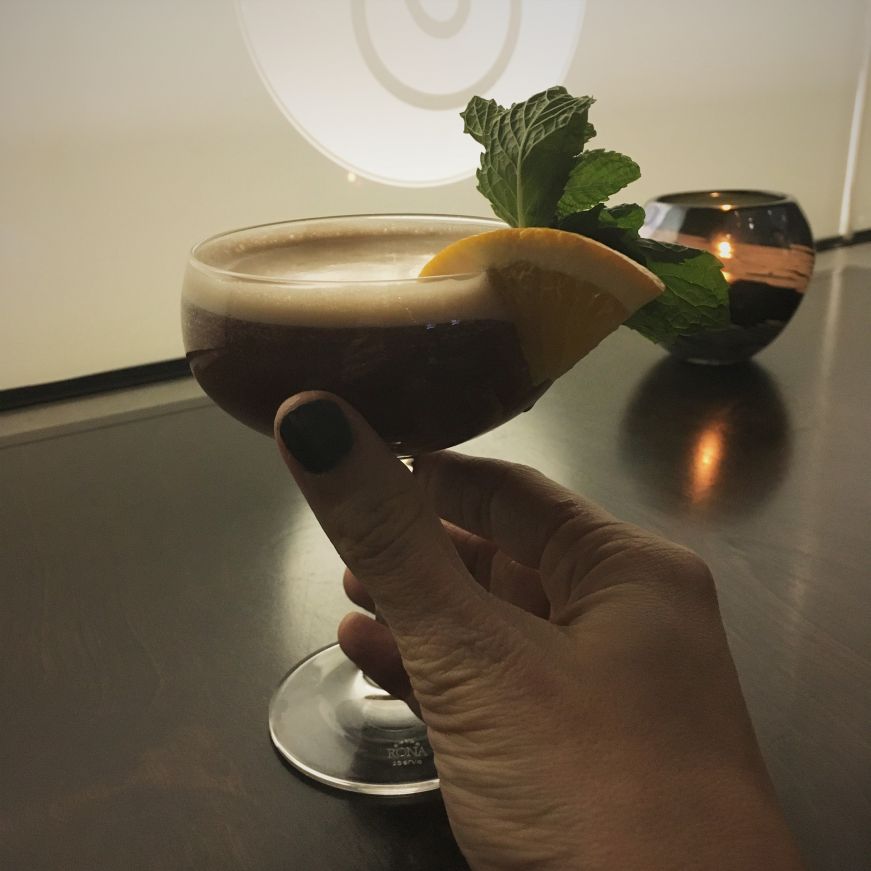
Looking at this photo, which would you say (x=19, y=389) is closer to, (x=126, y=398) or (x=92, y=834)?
(x=126, y=398)

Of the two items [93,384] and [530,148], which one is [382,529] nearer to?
[530,148]

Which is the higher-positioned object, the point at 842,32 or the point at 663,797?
the point at 842,32

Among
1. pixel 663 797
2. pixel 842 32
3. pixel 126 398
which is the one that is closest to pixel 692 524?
pixel 663 797

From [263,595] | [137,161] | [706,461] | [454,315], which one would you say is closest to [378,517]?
[454,315]

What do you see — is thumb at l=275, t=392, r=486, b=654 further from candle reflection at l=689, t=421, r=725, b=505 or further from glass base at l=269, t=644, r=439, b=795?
candle reflection at l=689, t=421, r=725, b=505

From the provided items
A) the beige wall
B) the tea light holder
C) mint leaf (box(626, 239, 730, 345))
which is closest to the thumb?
mint leaf (box(626, 239, 730, 345))

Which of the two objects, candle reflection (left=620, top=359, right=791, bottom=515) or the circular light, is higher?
the circular light

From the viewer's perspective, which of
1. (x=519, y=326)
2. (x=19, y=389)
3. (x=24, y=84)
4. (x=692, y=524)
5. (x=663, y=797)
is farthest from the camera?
(x=19, y=389)
